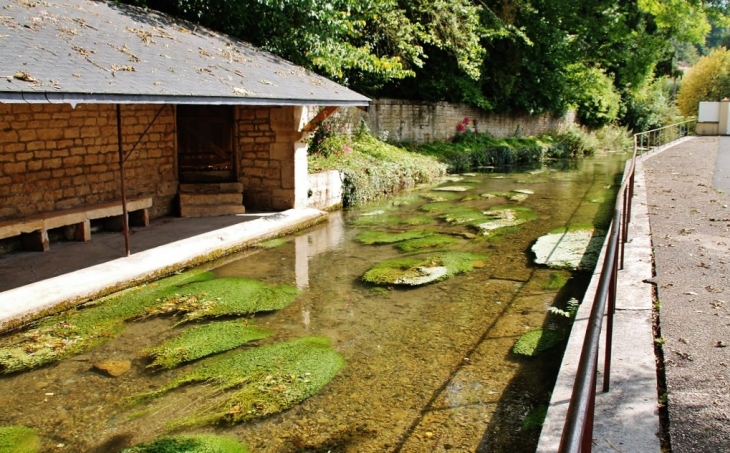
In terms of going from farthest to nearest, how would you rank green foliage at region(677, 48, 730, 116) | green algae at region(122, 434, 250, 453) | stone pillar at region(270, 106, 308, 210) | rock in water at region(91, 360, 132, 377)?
green foliage at region(677, 48, 730, 116) < stone pillar at region(270, 106, 308, 210) < rock in water at region(91, 360, 132, 377) < green algae at region(122, 434, 250, 453)

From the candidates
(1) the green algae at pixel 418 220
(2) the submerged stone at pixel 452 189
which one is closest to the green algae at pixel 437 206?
(1) the green algae at pixel 418 220

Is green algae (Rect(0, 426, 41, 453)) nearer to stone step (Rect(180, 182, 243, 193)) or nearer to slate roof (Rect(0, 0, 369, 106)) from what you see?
slate roof (Rect(0, 0, 369, 106))

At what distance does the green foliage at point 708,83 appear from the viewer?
37.8 m

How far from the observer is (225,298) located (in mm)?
6570

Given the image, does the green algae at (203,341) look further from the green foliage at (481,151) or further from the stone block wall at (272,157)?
the green foliage at (481,151)

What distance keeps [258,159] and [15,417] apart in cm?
731

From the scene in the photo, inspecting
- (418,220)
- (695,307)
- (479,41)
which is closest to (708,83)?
(479,41)

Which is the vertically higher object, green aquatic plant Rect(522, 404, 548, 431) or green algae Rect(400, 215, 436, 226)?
green algae Rect(400, 215, 436, 226)

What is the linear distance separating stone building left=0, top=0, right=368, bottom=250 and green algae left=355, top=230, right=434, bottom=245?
186 cm

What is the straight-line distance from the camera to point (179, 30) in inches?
403

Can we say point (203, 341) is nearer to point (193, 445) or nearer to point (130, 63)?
point (193, 445)

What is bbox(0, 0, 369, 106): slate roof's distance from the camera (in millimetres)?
5812

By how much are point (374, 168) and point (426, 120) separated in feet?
21.9

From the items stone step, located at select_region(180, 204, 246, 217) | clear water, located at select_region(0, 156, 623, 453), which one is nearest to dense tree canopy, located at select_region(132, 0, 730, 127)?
stone step, located at select_region(180, 204, 246, 217)
